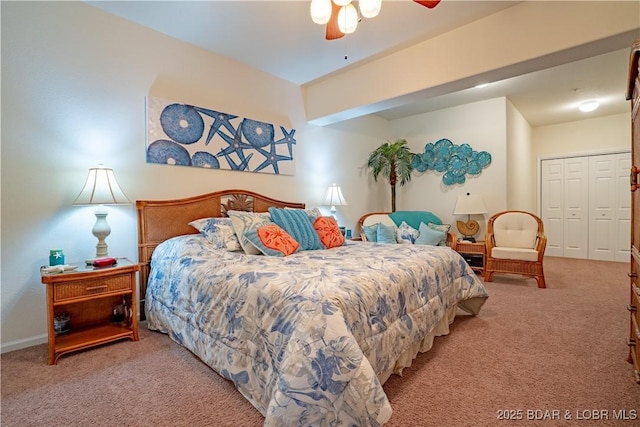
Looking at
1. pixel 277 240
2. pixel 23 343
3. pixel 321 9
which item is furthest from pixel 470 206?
pixel 23 343

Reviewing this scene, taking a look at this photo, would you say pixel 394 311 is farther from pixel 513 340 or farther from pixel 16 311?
pixel 16 311

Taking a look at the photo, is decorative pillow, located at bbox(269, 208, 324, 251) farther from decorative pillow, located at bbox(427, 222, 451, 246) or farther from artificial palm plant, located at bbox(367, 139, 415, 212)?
artificial palm plant, located at bbox(367, 139, 415, 212)

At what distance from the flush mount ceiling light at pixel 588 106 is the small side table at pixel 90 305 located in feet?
22.1

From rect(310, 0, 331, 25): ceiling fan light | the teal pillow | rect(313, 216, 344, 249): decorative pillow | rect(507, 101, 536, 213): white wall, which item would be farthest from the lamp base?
rect(507, 101, 536, 213): white wall

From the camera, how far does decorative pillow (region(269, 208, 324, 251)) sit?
8.93 ft

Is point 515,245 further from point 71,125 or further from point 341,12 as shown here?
point 71,125

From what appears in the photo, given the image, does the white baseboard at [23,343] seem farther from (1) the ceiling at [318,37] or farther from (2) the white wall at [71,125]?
→ (1) the ceiling at [318,37]

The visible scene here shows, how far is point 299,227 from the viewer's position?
2793mm

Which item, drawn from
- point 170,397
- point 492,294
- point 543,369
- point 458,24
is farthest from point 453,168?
point 170,397

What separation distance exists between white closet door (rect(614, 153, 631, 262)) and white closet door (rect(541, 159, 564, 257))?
80 cm

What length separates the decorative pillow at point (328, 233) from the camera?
2910 mm

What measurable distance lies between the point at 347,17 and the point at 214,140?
74.0 inches

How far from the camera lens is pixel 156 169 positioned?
2844 mm

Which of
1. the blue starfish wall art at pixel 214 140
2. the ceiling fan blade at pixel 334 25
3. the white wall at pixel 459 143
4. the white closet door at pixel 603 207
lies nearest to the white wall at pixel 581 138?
the white closet door at pixel 603 207
